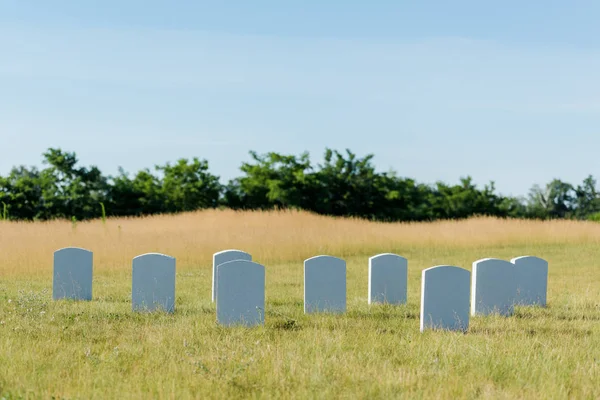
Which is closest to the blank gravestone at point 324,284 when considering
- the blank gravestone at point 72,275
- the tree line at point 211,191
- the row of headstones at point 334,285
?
the row of headstones at point 334,285

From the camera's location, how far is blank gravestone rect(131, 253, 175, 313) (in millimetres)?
10133

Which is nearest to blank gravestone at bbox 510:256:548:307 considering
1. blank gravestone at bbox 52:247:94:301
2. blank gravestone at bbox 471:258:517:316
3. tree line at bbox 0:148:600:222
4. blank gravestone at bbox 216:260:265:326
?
blank gravestone at bbox 471:258:517:316

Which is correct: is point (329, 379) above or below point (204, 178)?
below

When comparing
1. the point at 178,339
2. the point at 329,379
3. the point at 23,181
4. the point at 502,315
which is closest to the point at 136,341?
the point at 178,339

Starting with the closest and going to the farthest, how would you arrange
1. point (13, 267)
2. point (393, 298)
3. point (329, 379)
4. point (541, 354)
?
point (329, 379), point (541, 354), point (393, 298), point (13, 267)

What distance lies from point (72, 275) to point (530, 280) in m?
7.83

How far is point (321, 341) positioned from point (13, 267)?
11491mm

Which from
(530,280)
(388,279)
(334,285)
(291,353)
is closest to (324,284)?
(334,285)

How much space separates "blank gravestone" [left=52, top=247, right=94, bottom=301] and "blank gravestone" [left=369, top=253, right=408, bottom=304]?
4924mm

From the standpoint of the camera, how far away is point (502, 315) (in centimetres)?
998

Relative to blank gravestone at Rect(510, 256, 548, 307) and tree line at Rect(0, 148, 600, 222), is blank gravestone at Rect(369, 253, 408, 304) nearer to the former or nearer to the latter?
blank gravestone at Rect(510, 256, 548, 307)

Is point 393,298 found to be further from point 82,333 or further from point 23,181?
point 23,181

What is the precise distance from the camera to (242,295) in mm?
8719

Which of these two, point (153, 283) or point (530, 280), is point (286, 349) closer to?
point (153, 283)
